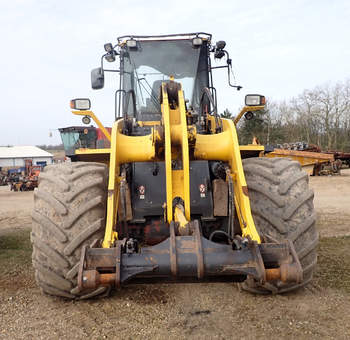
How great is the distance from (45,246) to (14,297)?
1.23 meters

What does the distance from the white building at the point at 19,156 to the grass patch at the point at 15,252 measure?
204ft

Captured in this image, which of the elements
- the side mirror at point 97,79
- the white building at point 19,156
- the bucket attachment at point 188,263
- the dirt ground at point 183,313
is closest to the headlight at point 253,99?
the side mirror at point 97,79

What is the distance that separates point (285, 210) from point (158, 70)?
2930 millimetres

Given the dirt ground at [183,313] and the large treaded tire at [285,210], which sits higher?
the large treaded tire at [285,210]

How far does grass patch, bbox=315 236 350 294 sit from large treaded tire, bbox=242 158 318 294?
834 mm

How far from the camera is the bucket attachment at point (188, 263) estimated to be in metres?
2.30

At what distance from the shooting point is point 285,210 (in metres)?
3.13

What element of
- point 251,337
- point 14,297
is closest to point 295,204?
point 251,337

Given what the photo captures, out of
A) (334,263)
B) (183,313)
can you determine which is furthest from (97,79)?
(334,263)

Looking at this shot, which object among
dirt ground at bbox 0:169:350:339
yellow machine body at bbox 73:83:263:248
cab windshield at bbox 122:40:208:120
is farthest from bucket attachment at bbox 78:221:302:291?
cab windshield at bbox 122:40:208:120

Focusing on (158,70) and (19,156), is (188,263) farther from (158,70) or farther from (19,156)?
(19,156)

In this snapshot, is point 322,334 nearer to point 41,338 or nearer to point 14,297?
point 41,338

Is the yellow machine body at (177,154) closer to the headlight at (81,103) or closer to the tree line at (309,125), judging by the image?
the headlight at (81,103)

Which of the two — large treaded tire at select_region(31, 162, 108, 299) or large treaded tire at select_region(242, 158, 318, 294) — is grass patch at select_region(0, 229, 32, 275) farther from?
large treaded tire at select_region(242, 158, 318, 294)
